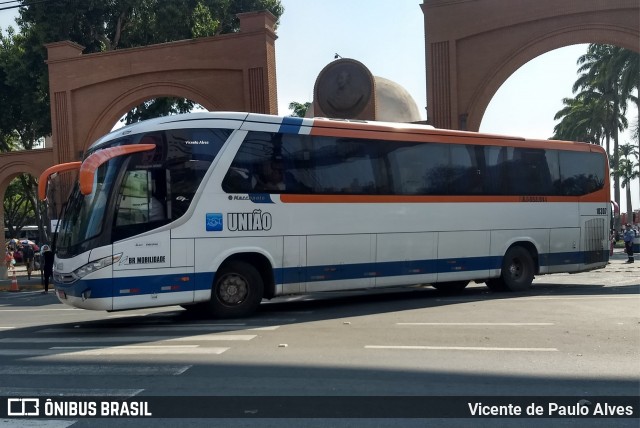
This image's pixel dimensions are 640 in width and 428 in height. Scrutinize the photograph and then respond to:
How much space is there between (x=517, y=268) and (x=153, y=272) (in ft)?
30.5

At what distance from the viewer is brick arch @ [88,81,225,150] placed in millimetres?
25047

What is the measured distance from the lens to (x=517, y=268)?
53.2 ft

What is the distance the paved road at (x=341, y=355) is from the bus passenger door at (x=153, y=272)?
55cm

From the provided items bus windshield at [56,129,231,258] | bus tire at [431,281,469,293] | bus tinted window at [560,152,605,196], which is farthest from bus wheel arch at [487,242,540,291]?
bus windshield at [56,129,231,258]

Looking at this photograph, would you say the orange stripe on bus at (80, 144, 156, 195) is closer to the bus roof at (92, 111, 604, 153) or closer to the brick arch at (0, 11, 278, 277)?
the bus roof at (92, 111, 604, 153)

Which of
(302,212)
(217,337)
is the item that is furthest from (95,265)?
(302,212)

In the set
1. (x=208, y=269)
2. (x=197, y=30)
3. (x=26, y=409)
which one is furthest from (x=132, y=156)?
(x=197, y=30)

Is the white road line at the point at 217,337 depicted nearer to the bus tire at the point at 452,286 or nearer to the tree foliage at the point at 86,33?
the bus tire at the point at 452,286

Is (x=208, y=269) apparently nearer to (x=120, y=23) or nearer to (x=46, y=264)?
(x=46, y=264)

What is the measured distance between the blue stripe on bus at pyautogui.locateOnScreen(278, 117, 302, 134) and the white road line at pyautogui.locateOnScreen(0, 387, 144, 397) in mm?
6786

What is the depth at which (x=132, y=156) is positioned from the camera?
36.0ft

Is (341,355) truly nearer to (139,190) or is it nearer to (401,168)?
(139,190)

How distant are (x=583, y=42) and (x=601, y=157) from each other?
4966 millimetres

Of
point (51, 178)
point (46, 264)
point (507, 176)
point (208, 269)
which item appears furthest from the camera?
point (46, 264)
